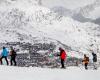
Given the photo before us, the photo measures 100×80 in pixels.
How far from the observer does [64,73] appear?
38531mm

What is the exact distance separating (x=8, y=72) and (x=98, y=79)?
9.04 meters

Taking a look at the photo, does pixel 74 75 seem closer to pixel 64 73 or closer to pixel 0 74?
pixel 64 73

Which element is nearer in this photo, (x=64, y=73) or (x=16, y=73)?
(x=16, y=73)

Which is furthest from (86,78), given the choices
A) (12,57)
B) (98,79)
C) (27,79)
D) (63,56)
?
(12,57)

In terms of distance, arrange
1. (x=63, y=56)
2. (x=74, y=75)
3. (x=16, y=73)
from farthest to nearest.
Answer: (x=63, y=56)
(x=74, y=75)
(x=16, y=73)

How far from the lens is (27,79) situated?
32812 mm

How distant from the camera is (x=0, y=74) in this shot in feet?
110

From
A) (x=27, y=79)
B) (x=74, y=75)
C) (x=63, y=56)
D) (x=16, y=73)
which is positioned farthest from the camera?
(x=63, y=56)

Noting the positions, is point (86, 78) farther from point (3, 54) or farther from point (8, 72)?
point (3, 54)

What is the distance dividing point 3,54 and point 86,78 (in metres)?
15.7

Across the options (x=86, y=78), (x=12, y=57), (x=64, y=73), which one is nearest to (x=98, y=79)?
(x=86, y=78)

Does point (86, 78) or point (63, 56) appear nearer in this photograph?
point (86, 78)

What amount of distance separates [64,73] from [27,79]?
22.1 feet

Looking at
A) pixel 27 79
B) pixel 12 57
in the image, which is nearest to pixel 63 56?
pixel 12 57
